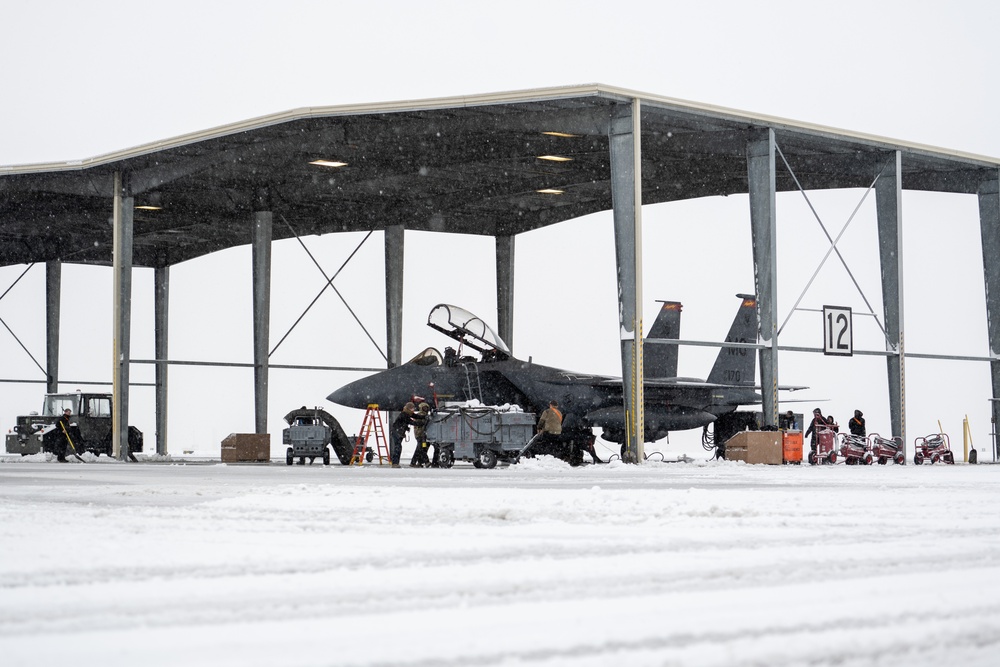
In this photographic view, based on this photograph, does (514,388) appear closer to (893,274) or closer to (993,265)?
(893,274)

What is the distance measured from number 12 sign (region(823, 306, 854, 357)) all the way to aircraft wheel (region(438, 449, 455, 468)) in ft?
29.1

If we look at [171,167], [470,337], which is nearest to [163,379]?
[171,167]

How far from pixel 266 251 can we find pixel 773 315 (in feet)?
46.3

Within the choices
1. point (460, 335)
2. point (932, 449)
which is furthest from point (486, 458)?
point (932, 449)

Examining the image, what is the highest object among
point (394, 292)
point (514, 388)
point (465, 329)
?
point (394, 292)

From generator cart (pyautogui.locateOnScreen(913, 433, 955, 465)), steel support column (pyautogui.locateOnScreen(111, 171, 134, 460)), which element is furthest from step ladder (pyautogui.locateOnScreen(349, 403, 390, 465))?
generator cart (pyautogui.locateOnScreen(913, 433, 955, 465))

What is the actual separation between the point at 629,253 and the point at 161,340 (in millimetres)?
21743

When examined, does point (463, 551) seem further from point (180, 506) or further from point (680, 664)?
point (180, 506)

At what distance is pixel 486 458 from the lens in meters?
19.2

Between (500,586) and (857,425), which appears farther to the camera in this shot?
(857,425)

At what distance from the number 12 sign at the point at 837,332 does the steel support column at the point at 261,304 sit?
47.5 feet

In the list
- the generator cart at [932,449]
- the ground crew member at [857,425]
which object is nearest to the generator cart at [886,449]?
the generator cart at [932,449]

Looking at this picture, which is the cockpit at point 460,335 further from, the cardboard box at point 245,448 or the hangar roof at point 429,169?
the cardboard box at point 245,448

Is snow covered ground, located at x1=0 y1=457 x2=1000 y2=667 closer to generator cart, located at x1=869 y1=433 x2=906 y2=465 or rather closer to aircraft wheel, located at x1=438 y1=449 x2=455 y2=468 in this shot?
aircraft wheel, located at x1=438 y1=449 x2=455 y2=468
